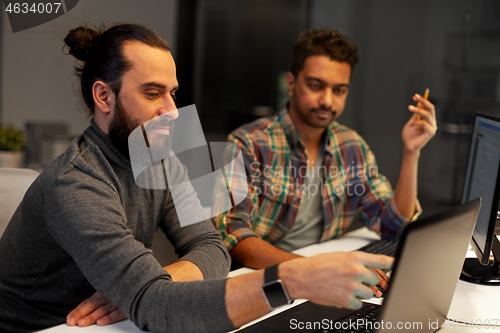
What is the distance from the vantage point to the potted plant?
1.72m

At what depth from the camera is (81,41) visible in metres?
1.12

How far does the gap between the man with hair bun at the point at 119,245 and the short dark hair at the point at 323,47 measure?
2.98 ft

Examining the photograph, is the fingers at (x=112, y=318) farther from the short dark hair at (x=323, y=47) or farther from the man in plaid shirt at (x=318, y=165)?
the short dark hair at (x=323, y=47)

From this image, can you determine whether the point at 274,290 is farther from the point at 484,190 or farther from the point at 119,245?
the point at 484,190

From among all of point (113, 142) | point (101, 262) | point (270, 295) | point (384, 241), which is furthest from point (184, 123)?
point (384, 241)

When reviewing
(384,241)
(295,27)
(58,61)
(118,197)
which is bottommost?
(384,241)

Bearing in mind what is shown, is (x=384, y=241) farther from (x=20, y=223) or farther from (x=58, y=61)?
(x=58, y=61)

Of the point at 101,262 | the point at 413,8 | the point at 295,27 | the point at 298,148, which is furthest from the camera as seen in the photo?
the point at 295,27

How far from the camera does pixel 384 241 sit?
1695 millimetres

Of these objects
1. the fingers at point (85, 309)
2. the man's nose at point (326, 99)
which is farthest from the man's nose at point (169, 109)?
the man's nose at point (326, 99)

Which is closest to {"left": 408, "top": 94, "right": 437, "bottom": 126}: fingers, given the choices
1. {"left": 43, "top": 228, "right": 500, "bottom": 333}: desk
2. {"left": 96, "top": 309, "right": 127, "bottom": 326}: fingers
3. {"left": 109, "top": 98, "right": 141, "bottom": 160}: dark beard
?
{"left": 43, "top": 228, "right": 500, "bottom": 333}: desk

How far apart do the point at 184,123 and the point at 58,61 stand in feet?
2.29

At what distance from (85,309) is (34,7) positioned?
41.7 inches

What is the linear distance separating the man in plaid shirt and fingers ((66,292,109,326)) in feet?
2.47
